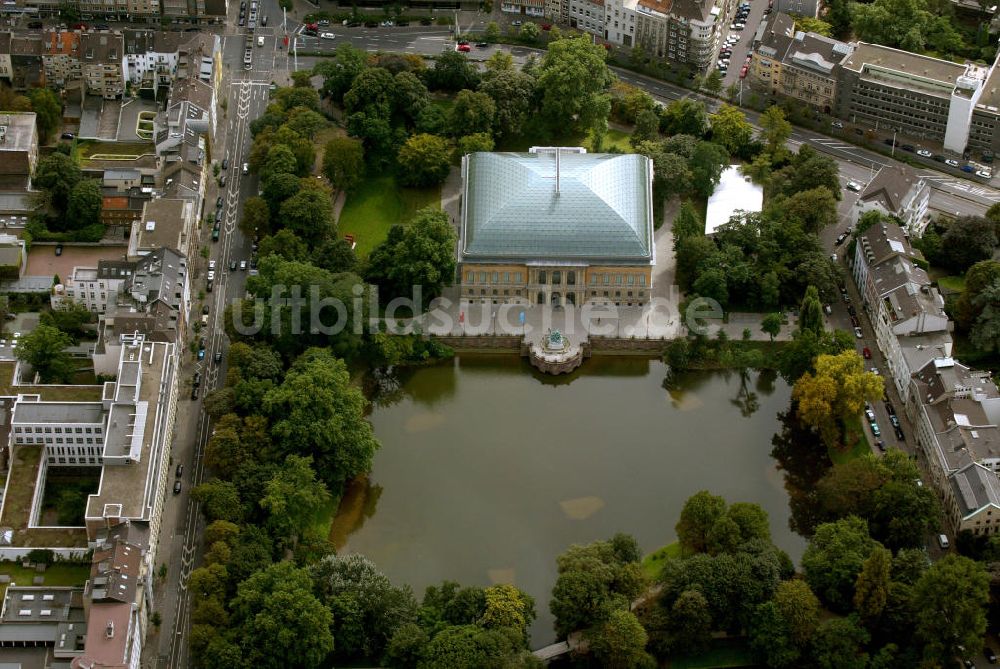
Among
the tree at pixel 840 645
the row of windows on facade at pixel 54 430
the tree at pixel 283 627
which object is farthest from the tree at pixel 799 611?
the row of windows on facade at pixel 54 430

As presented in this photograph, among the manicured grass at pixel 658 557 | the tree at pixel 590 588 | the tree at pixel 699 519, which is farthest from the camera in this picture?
the manicured grass at pixel 658 557

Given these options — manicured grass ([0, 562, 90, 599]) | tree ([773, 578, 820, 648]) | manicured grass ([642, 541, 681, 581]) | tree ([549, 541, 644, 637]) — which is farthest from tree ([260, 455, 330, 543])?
tree ([773, 578, 820, 648])

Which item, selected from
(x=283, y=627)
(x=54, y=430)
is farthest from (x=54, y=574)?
(x=283, y=627)

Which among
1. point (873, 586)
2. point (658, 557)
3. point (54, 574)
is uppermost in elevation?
point (658, 557)

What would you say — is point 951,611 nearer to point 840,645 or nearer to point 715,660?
point 840,645

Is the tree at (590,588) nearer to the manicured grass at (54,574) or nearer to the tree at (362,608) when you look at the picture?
the tree at (362,608)

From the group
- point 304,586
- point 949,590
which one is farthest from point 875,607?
point 304,586
